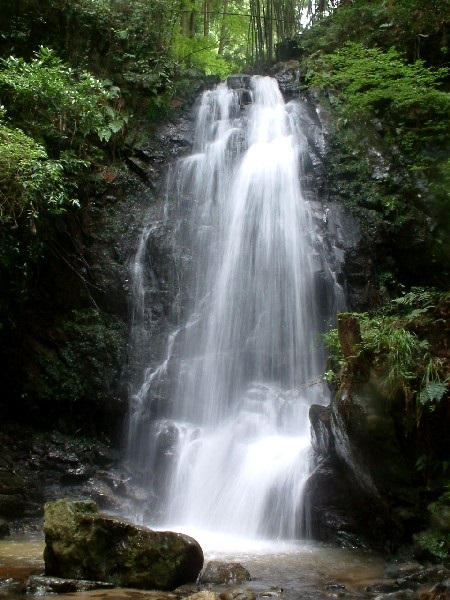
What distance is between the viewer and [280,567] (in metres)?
6.09

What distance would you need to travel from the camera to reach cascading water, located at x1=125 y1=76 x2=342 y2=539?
8.34m

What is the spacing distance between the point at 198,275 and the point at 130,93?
586 centimetres

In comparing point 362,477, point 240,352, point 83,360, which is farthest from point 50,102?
point 362,477

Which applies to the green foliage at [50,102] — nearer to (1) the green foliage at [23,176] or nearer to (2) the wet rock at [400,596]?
(1) the green foliage at [23,176]

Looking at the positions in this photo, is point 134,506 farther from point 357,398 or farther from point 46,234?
point 46,234

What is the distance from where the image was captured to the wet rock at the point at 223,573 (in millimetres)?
A: 5410

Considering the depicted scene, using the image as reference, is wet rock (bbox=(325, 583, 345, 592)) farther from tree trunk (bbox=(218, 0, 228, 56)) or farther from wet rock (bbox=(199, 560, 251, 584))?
tree trunk (bbox=(218, 0, 228, 56))

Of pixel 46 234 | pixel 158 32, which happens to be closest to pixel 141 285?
pixel 46 234

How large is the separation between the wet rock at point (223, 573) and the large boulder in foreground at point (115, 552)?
113mm

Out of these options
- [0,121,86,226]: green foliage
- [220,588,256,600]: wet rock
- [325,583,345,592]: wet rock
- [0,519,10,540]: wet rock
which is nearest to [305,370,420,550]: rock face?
[325,583,345,592]: wet rock

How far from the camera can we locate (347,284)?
1093 centimetres

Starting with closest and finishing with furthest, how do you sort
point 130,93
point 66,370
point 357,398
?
point 357,398 → point 66,370 → point 130,93

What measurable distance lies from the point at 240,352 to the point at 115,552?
571 centimetres

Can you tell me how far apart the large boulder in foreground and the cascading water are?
2564 mm
